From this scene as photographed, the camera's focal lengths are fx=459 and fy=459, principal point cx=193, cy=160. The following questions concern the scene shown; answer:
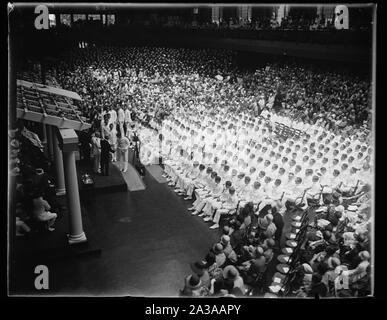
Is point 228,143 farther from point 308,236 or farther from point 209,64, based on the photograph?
point 308,236

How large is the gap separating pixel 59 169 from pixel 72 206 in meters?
1.00

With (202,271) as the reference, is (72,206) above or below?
above

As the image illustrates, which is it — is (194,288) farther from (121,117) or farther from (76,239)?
(121,117)

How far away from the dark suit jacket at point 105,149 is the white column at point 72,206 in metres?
0.87

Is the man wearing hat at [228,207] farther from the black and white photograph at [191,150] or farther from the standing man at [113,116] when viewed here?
the standing man at [113,116]

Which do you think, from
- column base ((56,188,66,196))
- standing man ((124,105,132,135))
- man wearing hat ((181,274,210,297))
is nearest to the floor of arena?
man wearing hat ((181,274,210,297))

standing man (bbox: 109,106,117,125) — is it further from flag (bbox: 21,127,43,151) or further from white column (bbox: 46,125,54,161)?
flag (bbox: 21,127,43,151)

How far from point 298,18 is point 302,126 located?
193 cm

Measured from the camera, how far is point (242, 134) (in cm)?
789

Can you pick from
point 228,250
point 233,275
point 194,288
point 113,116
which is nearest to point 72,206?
point 113,116

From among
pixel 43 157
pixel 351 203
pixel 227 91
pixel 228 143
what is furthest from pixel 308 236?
pixel 43 157

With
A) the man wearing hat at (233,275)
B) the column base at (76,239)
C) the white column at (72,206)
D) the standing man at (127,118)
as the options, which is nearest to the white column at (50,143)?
the white column at (72,206)

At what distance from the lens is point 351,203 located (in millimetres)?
7469

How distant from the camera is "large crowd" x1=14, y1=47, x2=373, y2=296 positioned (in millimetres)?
7434
